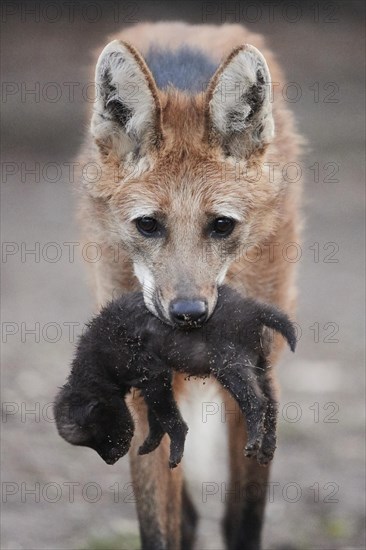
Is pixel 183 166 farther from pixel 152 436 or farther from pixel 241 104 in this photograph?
pixel 152 436

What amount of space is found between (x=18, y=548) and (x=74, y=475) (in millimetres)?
831

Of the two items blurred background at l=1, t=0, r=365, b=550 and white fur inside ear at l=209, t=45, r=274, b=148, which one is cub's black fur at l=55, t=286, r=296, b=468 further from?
blurred background at l=1, t=0, r=365, b=550

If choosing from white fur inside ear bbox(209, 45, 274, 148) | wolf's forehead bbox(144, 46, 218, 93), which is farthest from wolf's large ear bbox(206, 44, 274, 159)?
wolf's forehead bbox(144, 46, 218, 93)

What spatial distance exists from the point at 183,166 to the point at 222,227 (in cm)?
27

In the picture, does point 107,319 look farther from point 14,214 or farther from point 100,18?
point 100,18

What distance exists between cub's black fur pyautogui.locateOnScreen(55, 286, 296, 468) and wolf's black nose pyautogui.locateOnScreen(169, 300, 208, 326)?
0.03 m

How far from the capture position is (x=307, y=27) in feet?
37.3

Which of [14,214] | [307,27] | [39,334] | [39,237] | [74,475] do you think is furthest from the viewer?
[307,27]

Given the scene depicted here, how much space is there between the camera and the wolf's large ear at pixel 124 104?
3354 millimetres

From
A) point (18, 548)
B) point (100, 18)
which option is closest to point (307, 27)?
point (100, 18)

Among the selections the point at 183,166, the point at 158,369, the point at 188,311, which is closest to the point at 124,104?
the point at 183,166

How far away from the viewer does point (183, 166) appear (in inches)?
139

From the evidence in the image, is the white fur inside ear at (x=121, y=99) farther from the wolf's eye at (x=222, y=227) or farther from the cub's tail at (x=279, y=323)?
the cub's tail at (x=279, y=323)

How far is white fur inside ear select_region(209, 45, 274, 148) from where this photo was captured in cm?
341
